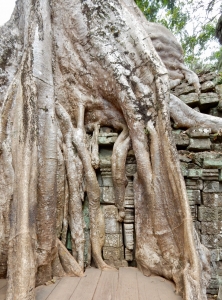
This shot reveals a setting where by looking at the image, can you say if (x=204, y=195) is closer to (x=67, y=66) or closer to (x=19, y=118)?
(x=19, y=118)

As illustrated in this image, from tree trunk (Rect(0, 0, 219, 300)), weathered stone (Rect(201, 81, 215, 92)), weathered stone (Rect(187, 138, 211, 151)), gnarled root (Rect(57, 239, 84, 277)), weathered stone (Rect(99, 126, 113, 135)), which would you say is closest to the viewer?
tree trunk (Rect(0, 0, 219, 300))

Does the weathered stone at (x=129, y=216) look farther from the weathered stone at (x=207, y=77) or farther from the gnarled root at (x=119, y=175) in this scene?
the weathered stone at (x=207, y=77)

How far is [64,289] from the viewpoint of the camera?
169 centimetres

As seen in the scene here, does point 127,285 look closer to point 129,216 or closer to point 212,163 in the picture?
point 129,216

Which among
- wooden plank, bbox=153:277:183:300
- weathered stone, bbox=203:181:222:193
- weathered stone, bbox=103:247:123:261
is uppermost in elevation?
weathered stone, bbox=203:181:222:193

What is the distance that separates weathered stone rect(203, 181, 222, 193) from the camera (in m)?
2.27

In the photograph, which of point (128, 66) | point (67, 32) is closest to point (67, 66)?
point (67, 32)

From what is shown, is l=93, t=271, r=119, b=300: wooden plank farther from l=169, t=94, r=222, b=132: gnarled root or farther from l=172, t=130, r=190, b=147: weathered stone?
l=169, t=94, r=222, b=132: gnarled root

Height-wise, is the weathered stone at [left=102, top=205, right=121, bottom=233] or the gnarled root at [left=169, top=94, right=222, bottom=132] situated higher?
the gnarled root at [left=169, top=94, right=222, bottom=132]

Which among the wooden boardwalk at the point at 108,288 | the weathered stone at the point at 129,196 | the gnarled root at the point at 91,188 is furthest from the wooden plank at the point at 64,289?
the weathered stone at the point at 129,196

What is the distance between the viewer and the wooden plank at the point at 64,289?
5.22ft

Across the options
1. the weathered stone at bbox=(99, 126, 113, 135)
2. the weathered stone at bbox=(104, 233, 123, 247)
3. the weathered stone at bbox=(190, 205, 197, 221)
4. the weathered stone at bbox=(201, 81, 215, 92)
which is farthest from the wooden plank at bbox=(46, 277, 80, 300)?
the weathered stone at bbox=(201, 81, 215, 92)

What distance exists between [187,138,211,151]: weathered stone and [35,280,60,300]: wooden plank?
1.82 metres

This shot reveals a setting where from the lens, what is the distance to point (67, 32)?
2.74 meters
